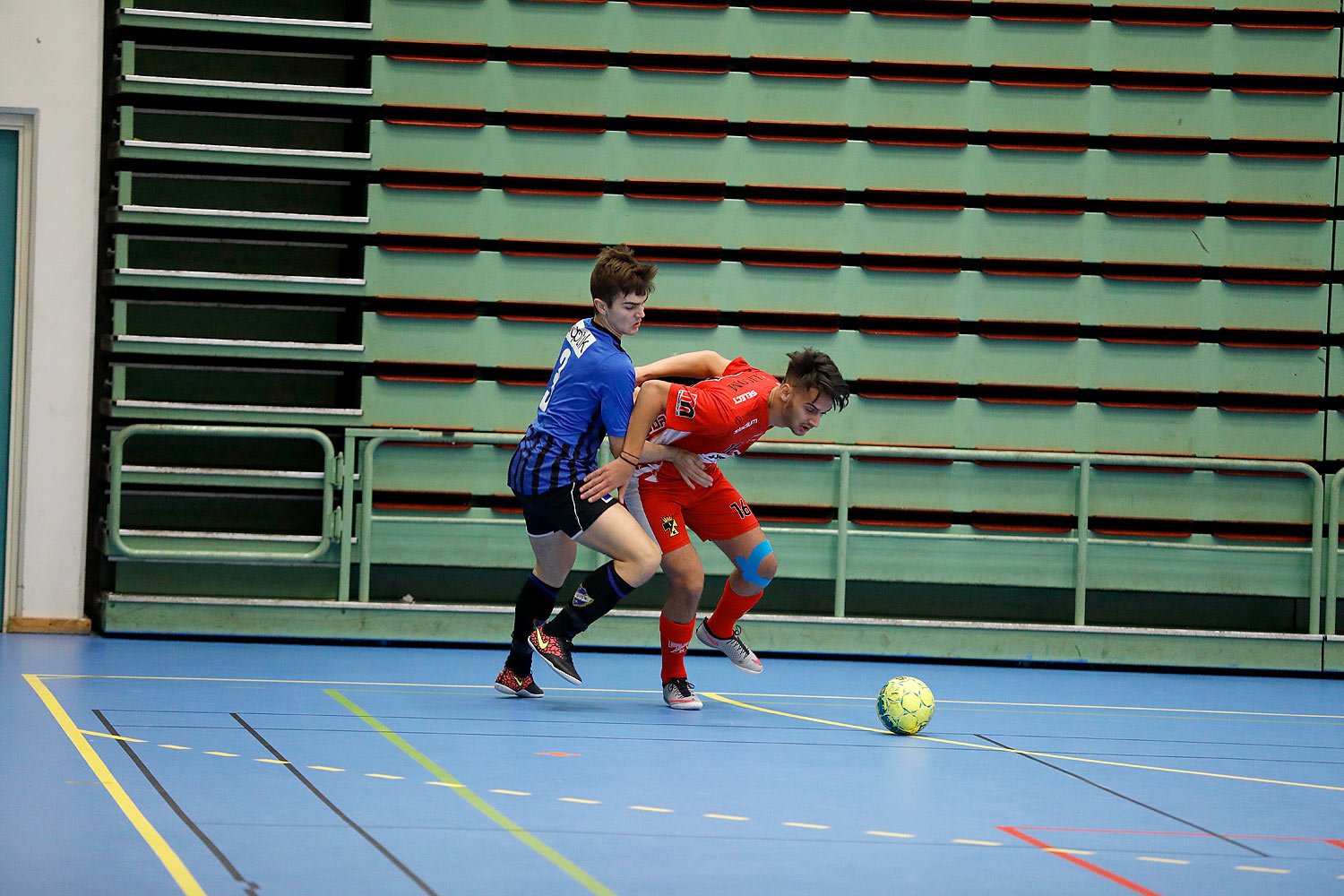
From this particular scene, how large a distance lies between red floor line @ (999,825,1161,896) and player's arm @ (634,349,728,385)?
8.73 ft

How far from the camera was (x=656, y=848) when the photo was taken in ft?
11.6

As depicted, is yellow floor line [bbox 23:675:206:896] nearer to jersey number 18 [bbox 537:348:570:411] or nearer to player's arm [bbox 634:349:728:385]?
jersey number 18 [bbox 537:348:570:411]

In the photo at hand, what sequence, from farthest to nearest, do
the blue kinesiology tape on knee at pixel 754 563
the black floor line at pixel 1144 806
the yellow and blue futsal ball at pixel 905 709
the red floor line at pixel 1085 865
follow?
the blue kinesiology tape on knee at pixel 754 563, the yellow and blue futsal ball at pixel 905 709, the black floor line at pixel 1144 806, the red floor line at pixel 1085 865

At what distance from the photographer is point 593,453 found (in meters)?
5.81

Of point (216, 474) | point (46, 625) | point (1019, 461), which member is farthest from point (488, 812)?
point (1019, 461)

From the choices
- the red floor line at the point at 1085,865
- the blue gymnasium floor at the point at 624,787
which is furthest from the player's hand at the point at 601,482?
the red floor line at the point at 1085,865

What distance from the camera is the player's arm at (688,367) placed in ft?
19.8

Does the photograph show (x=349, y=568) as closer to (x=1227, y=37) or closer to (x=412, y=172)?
(x=412, y=172)

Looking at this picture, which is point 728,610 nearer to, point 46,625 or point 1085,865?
point 1085,865

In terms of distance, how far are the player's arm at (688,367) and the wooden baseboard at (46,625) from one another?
387cm

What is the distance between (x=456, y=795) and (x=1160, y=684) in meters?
4.86

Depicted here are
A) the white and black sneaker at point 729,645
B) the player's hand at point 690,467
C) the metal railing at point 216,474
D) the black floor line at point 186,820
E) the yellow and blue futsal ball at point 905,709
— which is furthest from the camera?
the metal railing at point 216,474

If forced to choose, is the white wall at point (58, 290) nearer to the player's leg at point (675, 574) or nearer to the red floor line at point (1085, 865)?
the player's leg at point (675, 574)

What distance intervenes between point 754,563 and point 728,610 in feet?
0.96
